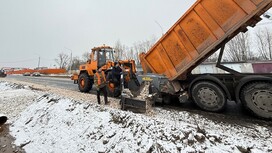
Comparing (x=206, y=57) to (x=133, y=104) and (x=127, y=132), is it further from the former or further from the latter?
(x=127, y=132)

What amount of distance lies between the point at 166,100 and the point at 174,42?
207cm

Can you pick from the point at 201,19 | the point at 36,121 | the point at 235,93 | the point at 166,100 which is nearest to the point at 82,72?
the point at 36,121

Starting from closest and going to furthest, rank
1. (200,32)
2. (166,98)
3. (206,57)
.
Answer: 1. (200,32)
2. (206,57)
3. (166,98)

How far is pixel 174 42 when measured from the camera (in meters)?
4.75

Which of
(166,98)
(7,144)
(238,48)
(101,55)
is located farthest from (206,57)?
(238,48)

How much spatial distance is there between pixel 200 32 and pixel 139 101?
2.72m

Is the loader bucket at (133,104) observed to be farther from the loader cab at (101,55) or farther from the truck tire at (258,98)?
the loader cab at (101,55)

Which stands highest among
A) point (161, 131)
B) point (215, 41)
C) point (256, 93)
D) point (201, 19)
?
point (201, 19)

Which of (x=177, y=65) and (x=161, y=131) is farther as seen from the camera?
(x=177, y=65)

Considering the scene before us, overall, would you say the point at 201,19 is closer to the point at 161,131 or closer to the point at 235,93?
the point at 235,93

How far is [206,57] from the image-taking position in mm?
4426

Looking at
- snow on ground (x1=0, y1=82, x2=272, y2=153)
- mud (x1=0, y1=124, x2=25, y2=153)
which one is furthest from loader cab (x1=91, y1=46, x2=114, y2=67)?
mud (x1=0, y1=124, x2=25, y2=153)

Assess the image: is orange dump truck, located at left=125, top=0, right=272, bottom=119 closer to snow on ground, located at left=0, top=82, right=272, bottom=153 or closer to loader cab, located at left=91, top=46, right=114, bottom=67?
snow on ground, located at left=0, top=82, right=272, bottom=153

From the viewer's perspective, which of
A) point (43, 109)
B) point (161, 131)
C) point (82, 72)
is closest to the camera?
point (161, 131)
